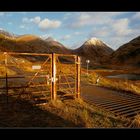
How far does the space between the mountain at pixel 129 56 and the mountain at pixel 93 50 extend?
17.4 metres

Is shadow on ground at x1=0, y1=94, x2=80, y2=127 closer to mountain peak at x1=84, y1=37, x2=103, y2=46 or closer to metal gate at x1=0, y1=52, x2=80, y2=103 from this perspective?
metal gate at x1=0, y1=52, x2=80, y2=103

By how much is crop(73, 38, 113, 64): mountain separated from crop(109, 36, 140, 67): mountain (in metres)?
17.4

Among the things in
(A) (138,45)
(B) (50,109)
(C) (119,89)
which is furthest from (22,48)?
(B) (50,109)

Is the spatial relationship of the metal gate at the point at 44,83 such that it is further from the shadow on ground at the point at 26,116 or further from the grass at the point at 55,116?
the grass at the point at 55,116

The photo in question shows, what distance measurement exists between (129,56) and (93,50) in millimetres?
40159

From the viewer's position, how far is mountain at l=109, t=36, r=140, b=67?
3794 inches

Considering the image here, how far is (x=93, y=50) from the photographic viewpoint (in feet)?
459

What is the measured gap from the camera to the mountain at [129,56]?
96.4m

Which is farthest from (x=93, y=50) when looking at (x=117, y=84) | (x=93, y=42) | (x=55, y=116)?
(x=55, y=116)

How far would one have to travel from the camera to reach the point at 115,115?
8766mm
